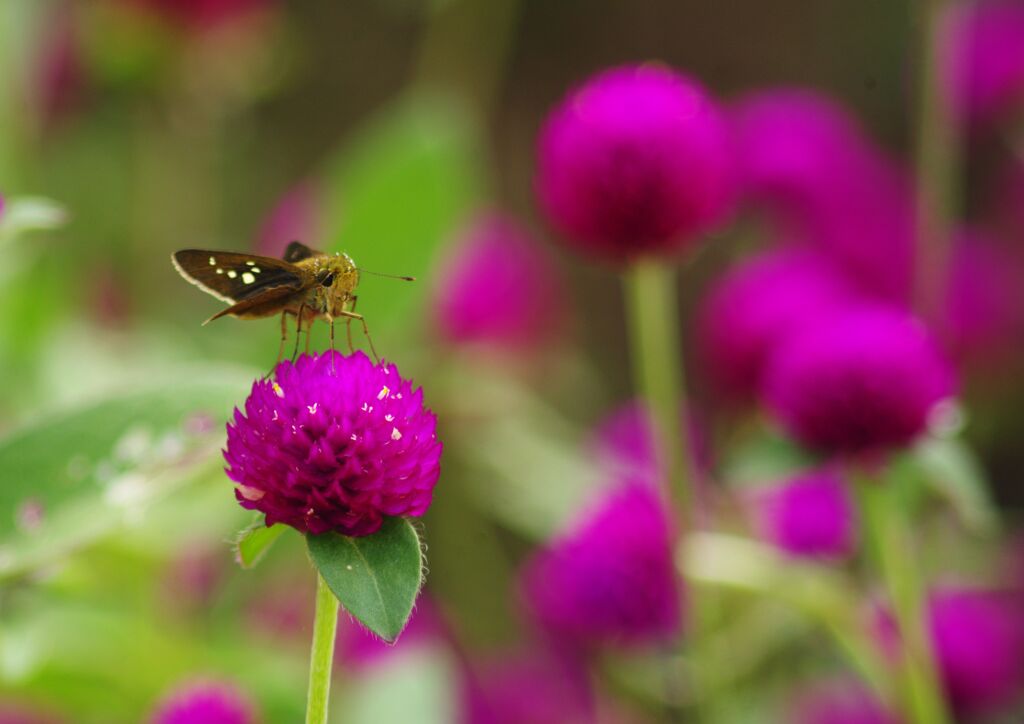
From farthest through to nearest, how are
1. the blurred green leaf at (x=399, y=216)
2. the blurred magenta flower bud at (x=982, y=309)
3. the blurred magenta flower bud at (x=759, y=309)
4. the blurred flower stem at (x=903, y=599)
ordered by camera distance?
the blurred magenta flower bud at (x=982, y=309)
the blurred green leaf at (x=399, y=216)
the blurred magenta flower bud at (x=759, y=309)
the blurred flower stem at (x=903, y=599)

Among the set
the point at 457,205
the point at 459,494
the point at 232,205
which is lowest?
the point at 459,494

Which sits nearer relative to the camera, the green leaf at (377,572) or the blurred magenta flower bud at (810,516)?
the green leaf at (377,572)

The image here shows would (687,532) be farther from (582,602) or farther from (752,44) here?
(752,44)

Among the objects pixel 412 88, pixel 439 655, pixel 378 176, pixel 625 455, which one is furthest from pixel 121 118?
pixel 439 655

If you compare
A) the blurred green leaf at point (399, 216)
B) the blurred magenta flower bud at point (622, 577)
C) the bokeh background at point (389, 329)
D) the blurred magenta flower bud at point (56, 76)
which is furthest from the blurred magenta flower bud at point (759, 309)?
the blurred magenta flower bud at point (56, 76)

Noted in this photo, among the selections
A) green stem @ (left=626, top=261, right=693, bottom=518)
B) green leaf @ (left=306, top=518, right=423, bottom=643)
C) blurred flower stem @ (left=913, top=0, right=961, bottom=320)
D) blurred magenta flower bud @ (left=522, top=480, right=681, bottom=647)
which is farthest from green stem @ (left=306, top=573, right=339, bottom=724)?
blurred flower stem @ (left=913, top=0, right=961, bottom=320)

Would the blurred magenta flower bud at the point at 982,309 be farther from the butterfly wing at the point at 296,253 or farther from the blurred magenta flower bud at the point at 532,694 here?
the butterfly wing at the point at 296,253
